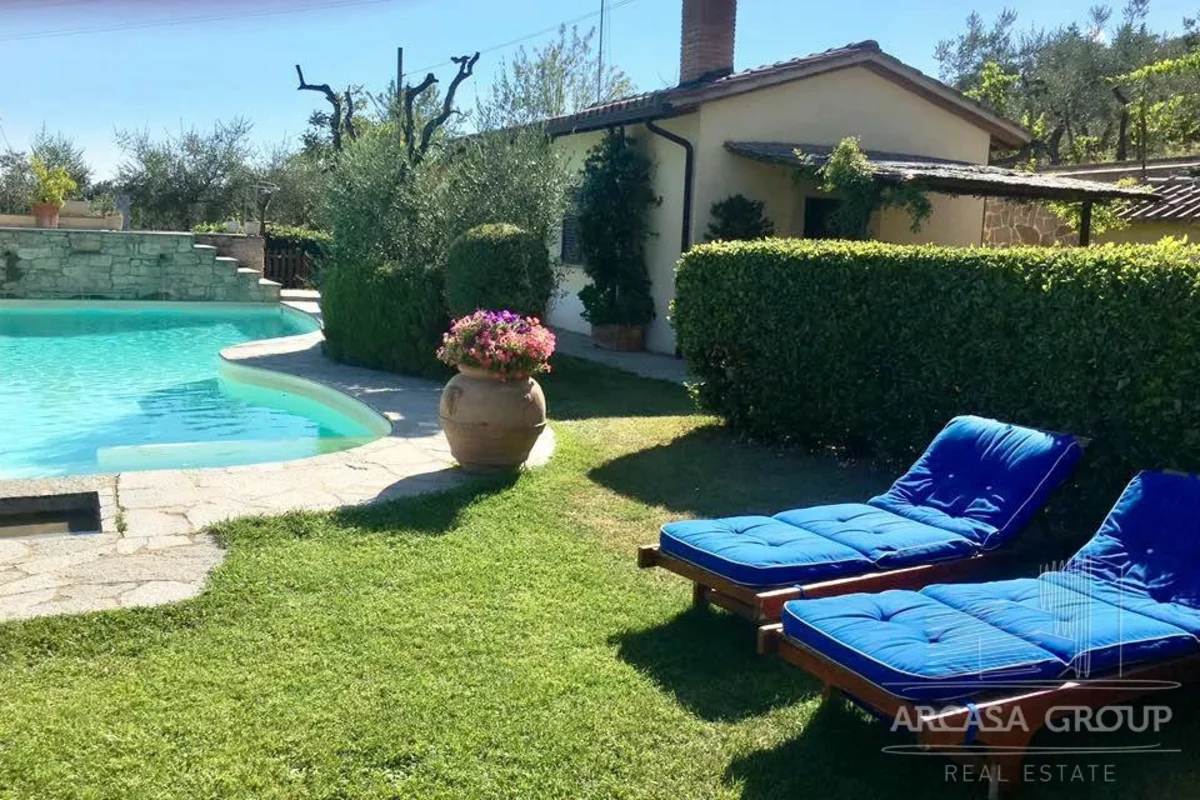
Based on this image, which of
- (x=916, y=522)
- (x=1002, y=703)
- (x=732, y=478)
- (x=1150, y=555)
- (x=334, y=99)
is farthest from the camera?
(x=334, y=99)

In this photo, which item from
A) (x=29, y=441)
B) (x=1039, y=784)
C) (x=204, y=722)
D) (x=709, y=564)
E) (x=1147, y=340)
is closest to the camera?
(x=1039, y=784)

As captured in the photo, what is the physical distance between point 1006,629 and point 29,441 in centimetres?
990

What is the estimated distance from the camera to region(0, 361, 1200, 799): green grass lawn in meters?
3.31

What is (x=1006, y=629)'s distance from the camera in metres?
3.49

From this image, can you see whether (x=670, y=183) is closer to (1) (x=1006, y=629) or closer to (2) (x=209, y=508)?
(2) (x=209, y=508)

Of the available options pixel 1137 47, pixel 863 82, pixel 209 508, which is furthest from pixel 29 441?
pixel 1137 47

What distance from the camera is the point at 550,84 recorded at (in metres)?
21.4

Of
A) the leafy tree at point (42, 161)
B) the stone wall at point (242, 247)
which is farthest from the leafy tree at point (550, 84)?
the leafy tree at point (42, 161)

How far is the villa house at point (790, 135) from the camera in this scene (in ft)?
43.6

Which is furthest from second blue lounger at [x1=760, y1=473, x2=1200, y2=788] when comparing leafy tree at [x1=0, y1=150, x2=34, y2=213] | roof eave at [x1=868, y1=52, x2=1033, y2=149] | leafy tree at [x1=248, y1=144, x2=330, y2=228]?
leafy tree at [x1=0, y1=150, x2=34, y2=213]

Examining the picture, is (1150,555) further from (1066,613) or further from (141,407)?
(141,407)

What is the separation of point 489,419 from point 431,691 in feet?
11.0

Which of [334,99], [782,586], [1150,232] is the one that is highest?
[334,99]

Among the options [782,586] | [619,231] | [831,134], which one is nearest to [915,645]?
[782,586]
